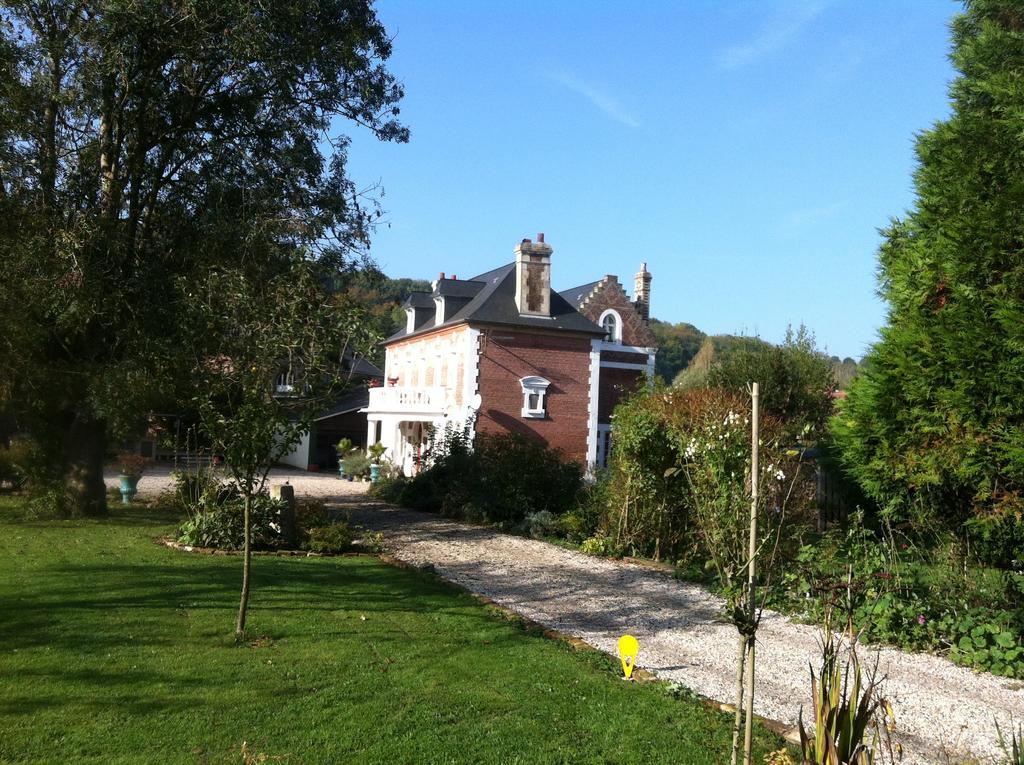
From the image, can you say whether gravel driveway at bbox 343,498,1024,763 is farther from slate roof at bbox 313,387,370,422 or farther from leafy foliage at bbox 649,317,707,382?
leafy foliage at bbox 649,317,707,382

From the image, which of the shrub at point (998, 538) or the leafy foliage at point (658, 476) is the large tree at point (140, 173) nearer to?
the leafy foliage at point (658, 476)

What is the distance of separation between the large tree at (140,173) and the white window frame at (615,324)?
16.5m

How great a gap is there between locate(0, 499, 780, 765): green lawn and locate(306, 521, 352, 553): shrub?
2930mm

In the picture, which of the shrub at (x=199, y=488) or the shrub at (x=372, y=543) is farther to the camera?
the shrub at (x=199, y=488)

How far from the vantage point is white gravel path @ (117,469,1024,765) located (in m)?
5.68

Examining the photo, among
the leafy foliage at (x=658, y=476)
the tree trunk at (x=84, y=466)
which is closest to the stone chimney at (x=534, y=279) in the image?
the leafy foliage at (x=658, y=476)

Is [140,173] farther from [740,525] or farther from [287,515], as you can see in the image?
[740,525]

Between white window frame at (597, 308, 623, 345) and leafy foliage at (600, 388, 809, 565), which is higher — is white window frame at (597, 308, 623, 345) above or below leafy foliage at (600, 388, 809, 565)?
above

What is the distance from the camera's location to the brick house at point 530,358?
92.2ft

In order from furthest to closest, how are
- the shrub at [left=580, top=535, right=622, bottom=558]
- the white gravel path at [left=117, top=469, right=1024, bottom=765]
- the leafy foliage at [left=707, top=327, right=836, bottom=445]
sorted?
the leafy foliage at [left=707, top=327, right=836, bottom=445] → the shrub at [left=580, top=535, right=622, bottom=558] → the white gravel path at [left=117, top=469, right=1024, bottom=765]

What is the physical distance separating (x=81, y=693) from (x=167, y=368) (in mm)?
9004

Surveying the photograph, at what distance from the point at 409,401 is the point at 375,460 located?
3511 millimetres

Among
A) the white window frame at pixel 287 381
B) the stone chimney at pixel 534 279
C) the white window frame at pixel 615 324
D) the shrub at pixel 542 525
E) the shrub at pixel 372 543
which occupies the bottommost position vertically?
the shrub at pixel 372 543

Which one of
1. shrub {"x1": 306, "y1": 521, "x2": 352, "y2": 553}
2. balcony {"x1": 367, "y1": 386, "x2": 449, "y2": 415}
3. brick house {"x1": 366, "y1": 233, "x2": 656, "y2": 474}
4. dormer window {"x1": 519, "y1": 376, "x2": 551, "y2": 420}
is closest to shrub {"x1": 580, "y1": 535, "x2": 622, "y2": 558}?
shrub {"x1": 306, "y1": 521, "x2": 352, "y2": 553}
